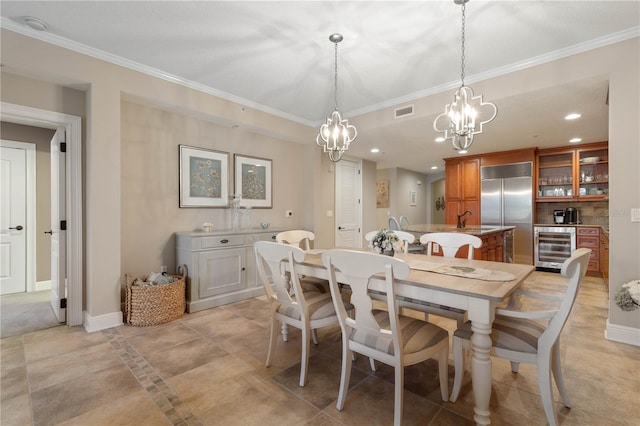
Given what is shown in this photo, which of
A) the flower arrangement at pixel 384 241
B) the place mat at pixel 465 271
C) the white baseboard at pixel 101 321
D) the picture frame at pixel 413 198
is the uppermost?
the picture frame at pixel 413 198

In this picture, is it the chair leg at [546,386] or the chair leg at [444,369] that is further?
the chair leg at [444,369]

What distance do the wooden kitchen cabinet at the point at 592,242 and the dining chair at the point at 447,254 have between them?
13.6 ft

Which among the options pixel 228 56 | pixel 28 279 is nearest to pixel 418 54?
pixel 228 56

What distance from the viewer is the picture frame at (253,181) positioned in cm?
434

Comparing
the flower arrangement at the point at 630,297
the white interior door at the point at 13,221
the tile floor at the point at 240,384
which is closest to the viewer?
the tile floor at the point at 240,384

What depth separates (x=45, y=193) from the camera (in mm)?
4266

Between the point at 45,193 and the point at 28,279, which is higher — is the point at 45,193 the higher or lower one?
the higher one

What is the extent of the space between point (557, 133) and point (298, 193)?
4.29 m

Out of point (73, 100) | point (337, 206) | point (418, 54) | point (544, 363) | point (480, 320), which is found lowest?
point (544, 363)

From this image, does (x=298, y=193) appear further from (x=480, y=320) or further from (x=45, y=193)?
(x=480, y=320)

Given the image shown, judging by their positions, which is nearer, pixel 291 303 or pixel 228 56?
pixel 291 303

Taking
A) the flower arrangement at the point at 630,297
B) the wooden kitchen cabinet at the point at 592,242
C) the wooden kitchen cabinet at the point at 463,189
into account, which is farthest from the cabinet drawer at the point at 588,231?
the flower arrangement at the point at 630,297

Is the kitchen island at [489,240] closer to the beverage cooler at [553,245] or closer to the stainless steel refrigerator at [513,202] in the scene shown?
the stainless steel refrigerator at [513,202]

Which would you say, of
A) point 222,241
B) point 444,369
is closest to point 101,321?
point 222,241
